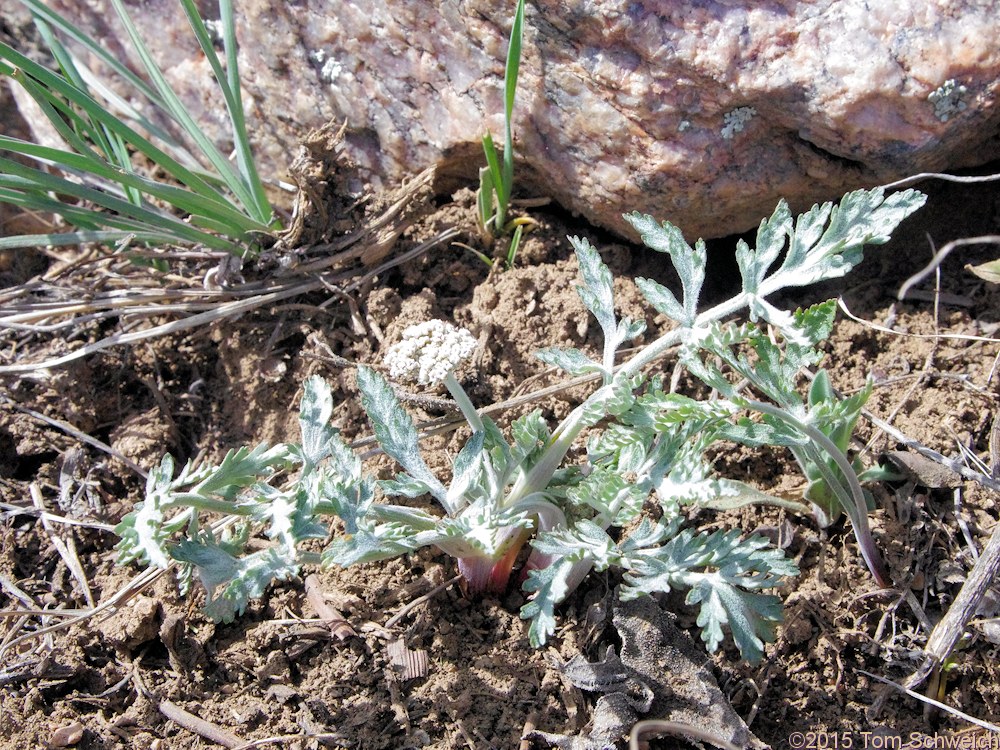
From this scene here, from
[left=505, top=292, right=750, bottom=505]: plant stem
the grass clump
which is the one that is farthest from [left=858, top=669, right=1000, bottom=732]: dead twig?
the grass clump

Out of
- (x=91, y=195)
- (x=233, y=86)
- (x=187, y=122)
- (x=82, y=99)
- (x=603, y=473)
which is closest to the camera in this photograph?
(x=603, y=473)

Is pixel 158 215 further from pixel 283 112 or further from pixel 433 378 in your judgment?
pixel 433 378

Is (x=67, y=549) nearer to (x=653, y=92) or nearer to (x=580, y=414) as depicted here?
(x=580, y=414)

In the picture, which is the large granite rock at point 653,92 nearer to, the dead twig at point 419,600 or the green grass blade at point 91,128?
the green grass blade at point 91,128

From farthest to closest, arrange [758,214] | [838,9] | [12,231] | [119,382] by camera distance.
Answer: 1. [12,231]
2. [119,382]
3. [758,214]
4. [838,9]

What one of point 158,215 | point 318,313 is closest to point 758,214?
point 318,313

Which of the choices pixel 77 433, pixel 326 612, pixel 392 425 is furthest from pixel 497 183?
pixel 77 433

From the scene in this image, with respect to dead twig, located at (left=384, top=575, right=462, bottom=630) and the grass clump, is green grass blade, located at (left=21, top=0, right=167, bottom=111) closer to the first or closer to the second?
the grass clump
